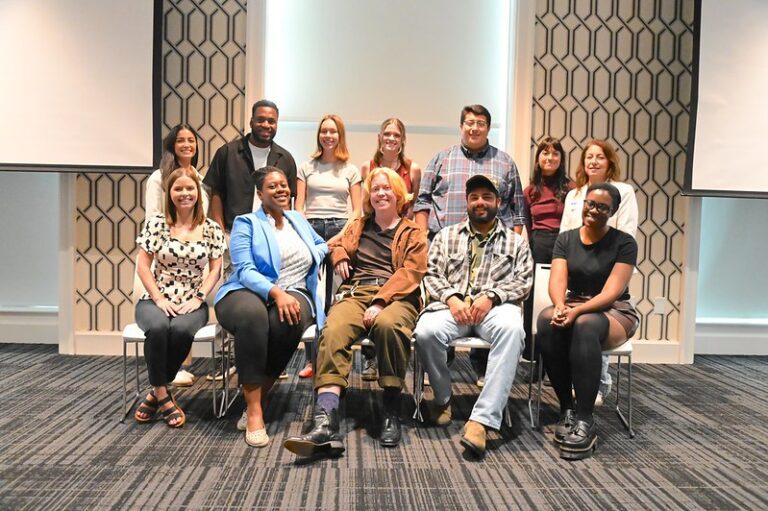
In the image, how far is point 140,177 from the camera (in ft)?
14.7

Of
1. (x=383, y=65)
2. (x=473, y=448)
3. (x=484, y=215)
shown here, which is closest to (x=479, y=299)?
(x=484, y=215)

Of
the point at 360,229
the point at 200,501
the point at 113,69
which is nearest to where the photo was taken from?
the point at 200,501

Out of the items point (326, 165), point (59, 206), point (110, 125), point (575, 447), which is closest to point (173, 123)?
point (110, 125)

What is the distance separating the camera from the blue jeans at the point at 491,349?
8.98 feet

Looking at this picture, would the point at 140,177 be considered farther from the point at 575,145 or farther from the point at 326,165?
the point at 575,145

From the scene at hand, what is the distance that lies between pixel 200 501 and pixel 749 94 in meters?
4.31

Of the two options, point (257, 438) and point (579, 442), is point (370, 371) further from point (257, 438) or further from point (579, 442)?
point (579, 442)

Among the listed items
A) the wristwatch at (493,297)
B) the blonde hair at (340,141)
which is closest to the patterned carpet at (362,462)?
the wristwatch at (493,297)

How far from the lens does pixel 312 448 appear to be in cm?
→ 250

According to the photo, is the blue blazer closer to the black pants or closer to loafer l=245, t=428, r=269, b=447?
the black pants

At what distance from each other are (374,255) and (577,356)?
3.52 feet

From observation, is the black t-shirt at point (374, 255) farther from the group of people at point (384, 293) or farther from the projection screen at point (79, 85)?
the projection screen at point (79, 85)

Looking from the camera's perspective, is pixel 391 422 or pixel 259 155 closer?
pixel 391 422

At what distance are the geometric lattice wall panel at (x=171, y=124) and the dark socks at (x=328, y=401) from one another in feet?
7.88
